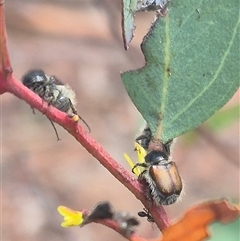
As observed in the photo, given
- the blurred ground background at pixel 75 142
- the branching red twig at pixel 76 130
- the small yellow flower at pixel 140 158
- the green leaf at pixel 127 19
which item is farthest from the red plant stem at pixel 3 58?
the blurred ground background at pixel 75 142

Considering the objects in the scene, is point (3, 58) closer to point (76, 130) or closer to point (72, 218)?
point (76, 130)

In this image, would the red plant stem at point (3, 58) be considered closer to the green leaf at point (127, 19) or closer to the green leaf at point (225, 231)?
the green leaf at point (127, 19)

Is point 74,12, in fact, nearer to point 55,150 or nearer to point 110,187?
point 55,150

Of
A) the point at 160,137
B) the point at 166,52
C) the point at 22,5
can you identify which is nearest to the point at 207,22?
the point at 166,52

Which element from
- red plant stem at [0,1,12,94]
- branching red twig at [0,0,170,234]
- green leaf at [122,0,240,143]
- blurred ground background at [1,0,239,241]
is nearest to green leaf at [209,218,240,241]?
branching red twig at [0,0,170,234]

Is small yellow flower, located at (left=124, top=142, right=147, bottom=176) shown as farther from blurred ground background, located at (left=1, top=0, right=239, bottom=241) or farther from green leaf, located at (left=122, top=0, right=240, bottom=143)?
blurred ground background, located at (left=1, top=0, right=239, bottom=241)
